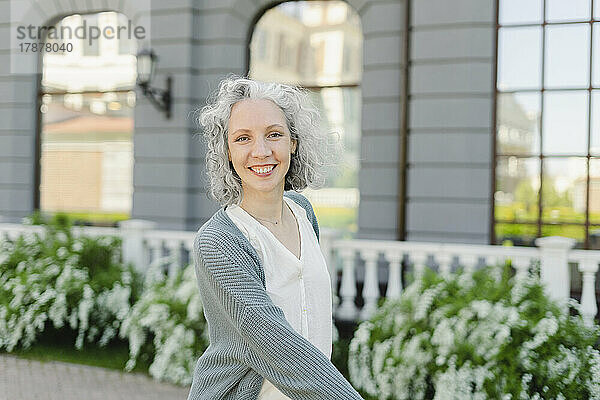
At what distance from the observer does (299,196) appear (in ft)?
6.61

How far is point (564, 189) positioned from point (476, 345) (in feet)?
10.7

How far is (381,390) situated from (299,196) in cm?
338

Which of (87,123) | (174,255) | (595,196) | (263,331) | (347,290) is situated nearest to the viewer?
(263,331)

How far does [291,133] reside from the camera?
1772mm

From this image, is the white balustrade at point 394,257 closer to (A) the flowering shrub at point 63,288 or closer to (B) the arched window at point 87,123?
(A) the flowering shrub at point 63,288

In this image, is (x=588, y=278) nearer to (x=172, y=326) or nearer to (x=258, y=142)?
(x=172, y=326)

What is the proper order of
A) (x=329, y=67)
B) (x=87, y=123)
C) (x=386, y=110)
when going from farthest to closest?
1. (x=87, y=123)
2. (x=329, y=67)
3. (x=386, y=110)

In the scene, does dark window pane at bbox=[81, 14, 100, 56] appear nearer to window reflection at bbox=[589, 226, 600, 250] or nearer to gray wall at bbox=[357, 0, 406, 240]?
gray wall at bbox=[357, 0, 406, 240]

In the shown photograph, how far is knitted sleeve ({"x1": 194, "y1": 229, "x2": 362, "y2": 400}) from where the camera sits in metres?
1.43

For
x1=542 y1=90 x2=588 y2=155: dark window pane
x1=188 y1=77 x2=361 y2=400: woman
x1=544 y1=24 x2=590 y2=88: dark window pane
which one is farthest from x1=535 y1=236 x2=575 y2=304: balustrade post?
x1=188 y1=77 x2=361 y2=400: woman

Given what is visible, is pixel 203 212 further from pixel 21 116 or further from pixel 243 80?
pixel 243 80

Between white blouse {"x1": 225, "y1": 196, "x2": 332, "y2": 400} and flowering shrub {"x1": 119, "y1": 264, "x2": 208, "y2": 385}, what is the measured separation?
12.9ft

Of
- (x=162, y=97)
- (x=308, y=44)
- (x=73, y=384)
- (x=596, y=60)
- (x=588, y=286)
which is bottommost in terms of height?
(x=73, y=384)

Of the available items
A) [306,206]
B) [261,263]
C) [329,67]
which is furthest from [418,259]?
[261,263]
